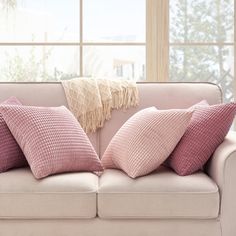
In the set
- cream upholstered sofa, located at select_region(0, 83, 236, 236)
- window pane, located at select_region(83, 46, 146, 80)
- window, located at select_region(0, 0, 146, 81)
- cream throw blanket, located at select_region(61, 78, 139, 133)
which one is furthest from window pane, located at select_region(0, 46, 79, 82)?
cream upholstered sofa, located at select_region(0, 83, 236, 236)

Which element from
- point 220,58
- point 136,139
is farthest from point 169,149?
point 220,58

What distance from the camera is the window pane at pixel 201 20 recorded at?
3.97 m

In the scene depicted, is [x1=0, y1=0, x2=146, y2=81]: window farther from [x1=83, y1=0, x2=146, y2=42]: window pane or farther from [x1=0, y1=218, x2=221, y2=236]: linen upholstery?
[x1=0, y1=218, x2=221, y2=236]: linen upholstery

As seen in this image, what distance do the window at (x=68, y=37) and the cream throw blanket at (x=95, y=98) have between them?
72 centimetres

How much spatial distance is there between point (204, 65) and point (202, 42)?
17cm

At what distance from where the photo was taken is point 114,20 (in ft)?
13.2

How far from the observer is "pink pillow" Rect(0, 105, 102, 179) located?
2.72 m

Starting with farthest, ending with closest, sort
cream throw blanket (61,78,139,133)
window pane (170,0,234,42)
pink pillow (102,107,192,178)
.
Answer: window pane (170,0,234,42)
cream throw blanket (61,78,139,133)
pink pillow (102,107,192,178)

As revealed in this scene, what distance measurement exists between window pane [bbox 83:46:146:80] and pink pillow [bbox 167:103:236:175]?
4.15ft

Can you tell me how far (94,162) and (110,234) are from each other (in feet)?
1.44

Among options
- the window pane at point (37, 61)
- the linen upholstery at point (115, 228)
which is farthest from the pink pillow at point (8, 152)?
the window pane at point (37, 61)

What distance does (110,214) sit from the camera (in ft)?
8.37

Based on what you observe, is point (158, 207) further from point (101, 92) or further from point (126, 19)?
point (126, 19)

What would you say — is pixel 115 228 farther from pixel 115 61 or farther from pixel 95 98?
pixel 115 61
